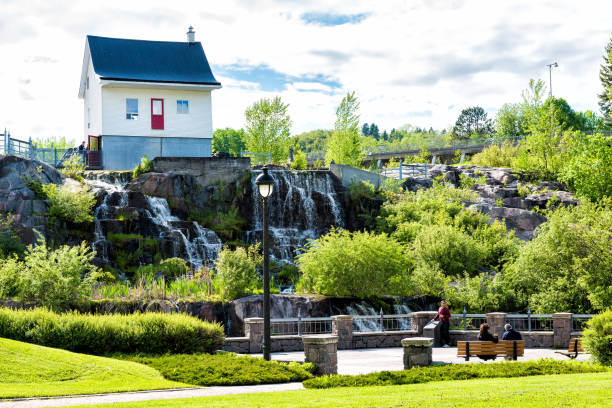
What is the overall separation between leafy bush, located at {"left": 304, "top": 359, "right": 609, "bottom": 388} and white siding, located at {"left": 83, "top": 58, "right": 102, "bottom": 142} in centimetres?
3474

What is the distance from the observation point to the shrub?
17641 mm

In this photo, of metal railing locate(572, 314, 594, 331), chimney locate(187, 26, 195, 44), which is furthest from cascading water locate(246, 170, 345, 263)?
metal railing locate(572, 314, 594, 331)

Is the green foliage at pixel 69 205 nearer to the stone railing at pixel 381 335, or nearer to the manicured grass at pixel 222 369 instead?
the stone railing at pixel 381 335

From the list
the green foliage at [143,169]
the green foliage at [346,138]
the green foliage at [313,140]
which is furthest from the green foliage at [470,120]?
the green foliage at [143,169]

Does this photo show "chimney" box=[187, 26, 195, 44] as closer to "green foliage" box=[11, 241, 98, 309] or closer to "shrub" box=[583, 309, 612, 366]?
"green foliage" box=[11, 241, 98, 309]

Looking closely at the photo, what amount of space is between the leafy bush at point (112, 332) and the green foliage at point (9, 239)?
11257mm

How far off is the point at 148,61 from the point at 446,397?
4060cm

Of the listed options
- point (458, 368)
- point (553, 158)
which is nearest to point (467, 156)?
point (553, 158)

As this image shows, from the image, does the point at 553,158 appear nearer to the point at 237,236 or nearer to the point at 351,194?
the point at 351,194

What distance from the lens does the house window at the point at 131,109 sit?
45216mm

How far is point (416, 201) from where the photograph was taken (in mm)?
42656

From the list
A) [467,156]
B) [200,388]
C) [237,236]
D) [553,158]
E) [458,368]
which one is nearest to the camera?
[200,388]

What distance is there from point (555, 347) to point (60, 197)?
2346 cm

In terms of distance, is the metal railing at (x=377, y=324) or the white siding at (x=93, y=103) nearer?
the metal railing at (x=377, y=324)
